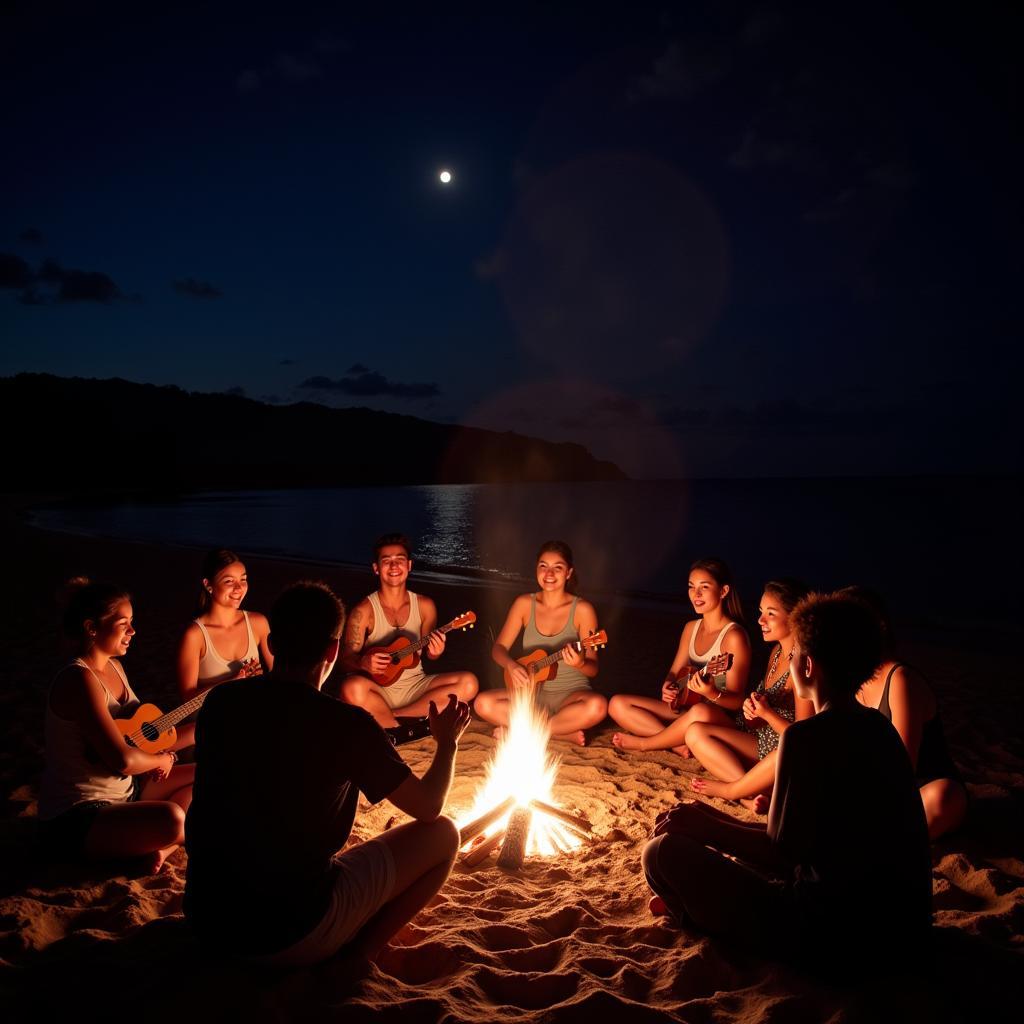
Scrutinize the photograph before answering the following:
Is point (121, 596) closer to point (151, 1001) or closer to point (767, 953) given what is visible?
point (151, 1001)

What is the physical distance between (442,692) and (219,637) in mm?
1954

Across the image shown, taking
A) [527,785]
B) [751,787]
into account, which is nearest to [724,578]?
[751,787]

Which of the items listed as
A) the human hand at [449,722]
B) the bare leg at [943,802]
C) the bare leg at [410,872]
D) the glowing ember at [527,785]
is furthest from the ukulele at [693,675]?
the human hand at [449,722]

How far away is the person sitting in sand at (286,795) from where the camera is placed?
2320mm

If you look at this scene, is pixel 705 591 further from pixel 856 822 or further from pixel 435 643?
pixel 856 822

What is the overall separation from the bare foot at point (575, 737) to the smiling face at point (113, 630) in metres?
3.52

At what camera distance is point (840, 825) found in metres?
2.41

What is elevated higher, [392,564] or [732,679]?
[392,564]

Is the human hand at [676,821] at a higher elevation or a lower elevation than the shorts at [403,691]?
lower

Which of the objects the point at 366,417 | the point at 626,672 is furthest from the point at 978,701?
the point at 366,417

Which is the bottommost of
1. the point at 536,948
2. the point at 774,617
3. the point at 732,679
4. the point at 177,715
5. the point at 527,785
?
the point at 536,948

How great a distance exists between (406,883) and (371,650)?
3028 mm

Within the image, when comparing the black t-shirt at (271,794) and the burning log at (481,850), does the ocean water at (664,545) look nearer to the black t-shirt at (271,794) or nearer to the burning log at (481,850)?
the burning log at (481,850)

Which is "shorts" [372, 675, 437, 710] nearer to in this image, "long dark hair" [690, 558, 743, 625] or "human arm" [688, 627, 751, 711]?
"human arm" [688, 627, 751, 711]
